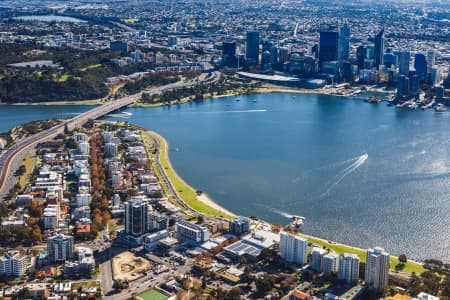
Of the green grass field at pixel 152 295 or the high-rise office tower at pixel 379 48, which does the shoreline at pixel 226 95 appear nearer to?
the high-rise office tower at pixel 379 48

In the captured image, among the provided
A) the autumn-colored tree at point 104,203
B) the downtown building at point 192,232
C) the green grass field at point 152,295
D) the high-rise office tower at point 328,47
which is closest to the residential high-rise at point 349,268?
the downtown building at point 192,232

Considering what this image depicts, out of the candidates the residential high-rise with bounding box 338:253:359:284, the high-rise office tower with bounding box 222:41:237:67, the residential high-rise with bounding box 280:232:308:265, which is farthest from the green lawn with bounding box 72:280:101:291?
the high-rise office tower with bounding box 222:41:237:67

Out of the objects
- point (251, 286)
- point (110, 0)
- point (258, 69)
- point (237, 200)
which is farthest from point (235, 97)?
point (110, 0)

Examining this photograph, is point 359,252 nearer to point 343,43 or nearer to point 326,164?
point 326,164

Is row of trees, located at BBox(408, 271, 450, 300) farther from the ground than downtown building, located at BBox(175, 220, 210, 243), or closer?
closer

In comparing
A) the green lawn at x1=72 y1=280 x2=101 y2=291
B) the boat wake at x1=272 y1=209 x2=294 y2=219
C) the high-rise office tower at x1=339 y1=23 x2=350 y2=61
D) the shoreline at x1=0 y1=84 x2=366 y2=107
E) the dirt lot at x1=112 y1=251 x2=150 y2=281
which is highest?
the high-rise office tower at x1=339 y1=23 x2=350 y2=61

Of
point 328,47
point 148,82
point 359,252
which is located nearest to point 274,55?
point 328,47

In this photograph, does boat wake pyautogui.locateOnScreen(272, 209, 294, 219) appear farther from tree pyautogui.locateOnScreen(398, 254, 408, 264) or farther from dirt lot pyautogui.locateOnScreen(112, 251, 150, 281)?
dirt lot pyautogui.locateOnScreen(112, 251, 150, 281)
